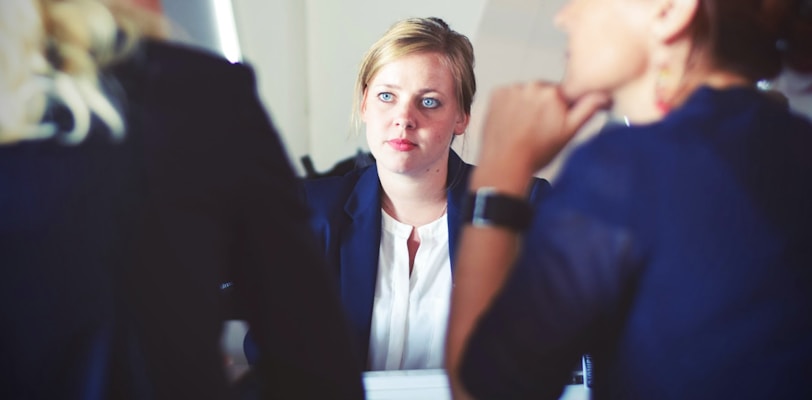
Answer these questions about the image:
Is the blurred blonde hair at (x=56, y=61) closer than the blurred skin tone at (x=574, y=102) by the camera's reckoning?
Yes

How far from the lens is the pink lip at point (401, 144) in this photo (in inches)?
31.2

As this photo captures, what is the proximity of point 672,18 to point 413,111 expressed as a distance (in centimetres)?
32

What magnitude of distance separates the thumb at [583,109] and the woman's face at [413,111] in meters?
0.16

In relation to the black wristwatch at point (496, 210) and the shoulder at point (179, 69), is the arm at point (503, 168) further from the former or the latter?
the shoulder at point (179, 69)

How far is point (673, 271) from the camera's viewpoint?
51cm

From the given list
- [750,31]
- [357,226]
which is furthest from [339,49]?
[750,31]

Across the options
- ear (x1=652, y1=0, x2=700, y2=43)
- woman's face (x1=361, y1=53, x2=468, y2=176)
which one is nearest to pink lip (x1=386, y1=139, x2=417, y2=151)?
woman's face (x1=361, y1=53, x2=468, y2=176)

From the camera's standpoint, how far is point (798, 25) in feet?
2.00

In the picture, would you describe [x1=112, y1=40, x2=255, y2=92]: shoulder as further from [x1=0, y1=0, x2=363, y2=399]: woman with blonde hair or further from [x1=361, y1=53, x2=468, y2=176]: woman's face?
[x1=361, y1=53, x2=468, y2=176]: woman's face

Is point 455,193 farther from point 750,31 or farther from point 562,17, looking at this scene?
point 750,31

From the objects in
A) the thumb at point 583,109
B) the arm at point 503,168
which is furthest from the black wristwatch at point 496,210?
the thumb at point 583,109

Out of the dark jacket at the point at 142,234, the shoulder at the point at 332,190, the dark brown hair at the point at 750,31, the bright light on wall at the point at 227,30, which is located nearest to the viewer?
the dark jacket at the point at 142,234

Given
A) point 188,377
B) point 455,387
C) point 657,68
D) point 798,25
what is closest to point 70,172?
point 188,377

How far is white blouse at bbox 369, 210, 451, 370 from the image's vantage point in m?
0.79
